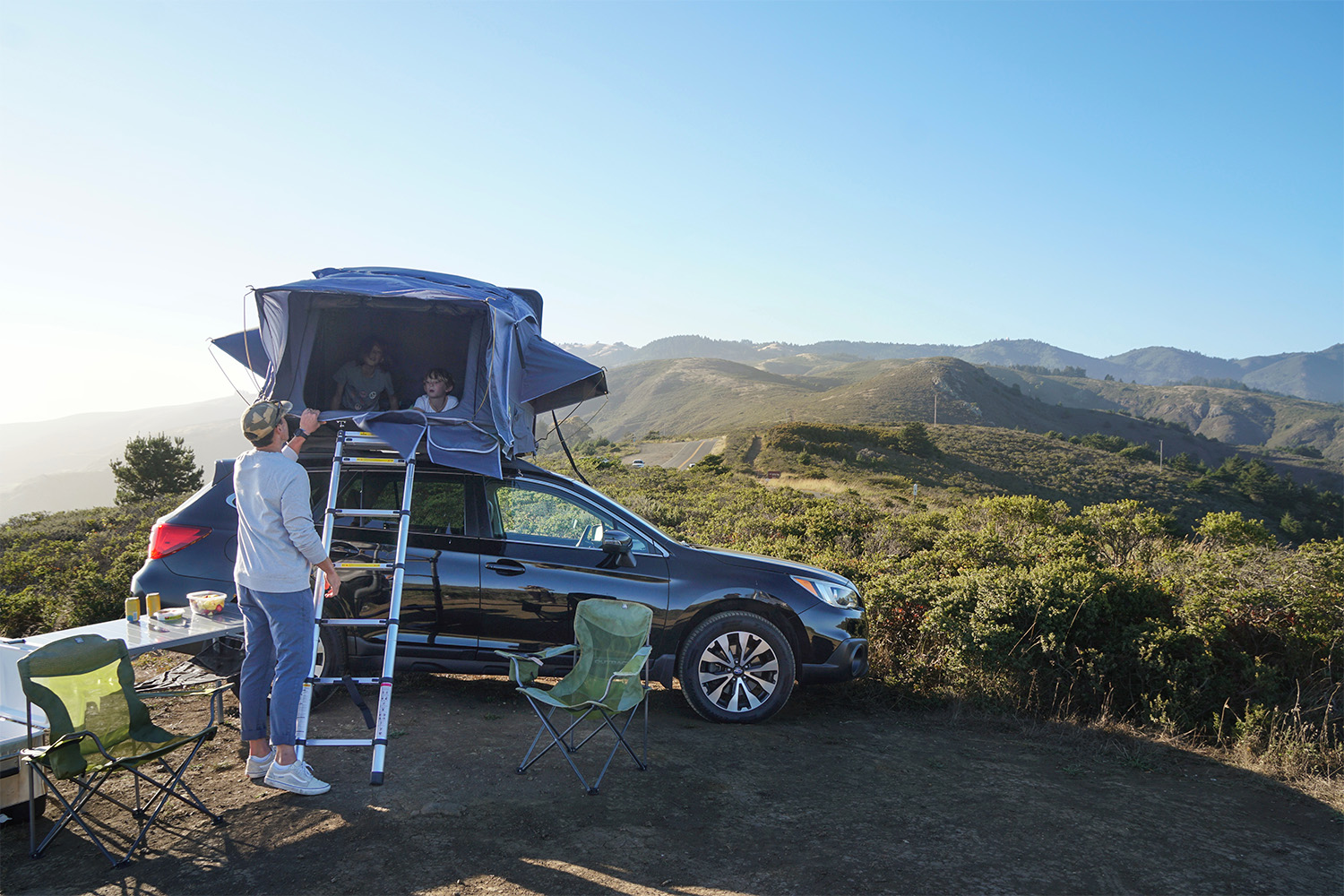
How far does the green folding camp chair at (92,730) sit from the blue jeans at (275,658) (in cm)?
20

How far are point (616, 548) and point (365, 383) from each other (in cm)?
278

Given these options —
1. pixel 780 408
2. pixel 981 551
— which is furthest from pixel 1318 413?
pixel 981 551

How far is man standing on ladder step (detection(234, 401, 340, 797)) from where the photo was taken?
4.17 meters

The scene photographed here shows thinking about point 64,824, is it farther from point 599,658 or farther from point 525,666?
point 599,658

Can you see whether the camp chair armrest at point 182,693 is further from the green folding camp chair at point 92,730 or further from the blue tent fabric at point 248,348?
the blue tent fabric at point 248,348

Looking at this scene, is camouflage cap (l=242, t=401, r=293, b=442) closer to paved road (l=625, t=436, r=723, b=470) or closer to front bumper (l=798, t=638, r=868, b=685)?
front bumper (l=798, t=638, r=868, b=685)

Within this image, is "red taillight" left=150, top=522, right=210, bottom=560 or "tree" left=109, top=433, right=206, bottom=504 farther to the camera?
"tree" left=109, top=433, right=206, bottom=504

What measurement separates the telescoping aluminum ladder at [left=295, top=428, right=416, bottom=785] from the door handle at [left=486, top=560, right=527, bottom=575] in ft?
1.94

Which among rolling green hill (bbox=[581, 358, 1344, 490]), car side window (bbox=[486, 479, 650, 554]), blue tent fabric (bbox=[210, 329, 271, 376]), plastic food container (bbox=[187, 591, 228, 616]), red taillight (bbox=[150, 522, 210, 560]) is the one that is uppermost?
rolling green hill (bbox=[581, 358, 1344, 490])

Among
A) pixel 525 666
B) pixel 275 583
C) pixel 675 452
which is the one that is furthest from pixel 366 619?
pixel 675 452

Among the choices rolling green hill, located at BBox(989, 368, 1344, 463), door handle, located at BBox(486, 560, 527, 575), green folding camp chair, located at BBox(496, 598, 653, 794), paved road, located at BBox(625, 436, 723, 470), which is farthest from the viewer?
rolling green hill, located at BBox(989, 368, 1344, 463)

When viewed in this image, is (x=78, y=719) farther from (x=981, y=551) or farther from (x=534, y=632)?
(x=981, y=551)

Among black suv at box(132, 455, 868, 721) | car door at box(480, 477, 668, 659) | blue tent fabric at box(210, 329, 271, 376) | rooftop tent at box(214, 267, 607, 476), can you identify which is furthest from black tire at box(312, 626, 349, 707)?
blue tent fabric at box(210, 329, 271, 376)

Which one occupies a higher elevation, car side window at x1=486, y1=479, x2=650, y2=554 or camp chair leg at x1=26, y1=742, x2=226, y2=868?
car side window at x1=486, y1=479, x2=650, y2=554
